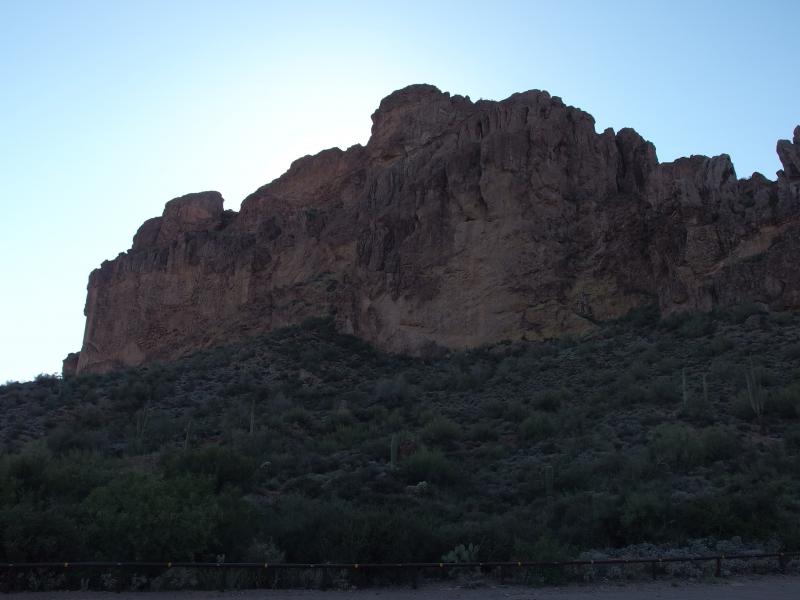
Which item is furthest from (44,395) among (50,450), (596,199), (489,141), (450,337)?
(596,199)

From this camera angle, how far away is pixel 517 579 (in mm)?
13094

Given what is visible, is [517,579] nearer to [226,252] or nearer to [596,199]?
[596,199]

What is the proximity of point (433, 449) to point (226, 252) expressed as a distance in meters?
34.4

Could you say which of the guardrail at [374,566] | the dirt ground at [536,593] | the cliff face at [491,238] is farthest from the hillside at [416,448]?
the cliff face at [491,238]

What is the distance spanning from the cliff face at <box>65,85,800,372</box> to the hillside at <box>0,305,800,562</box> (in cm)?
169

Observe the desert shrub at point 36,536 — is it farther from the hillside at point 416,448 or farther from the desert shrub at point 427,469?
the desert shrub at point 427,469

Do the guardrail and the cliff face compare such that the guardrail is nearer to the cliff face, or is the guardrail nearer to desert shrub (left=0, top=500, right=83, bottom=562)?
desert shrub (left=0, top=500, right=83, bottom=562)

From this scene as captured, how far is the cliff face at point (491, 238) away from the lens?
33188 millimetres

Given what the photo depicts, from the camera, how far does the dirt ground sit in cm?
1148

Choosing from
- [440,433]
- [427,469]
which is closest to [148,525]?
[427,469]

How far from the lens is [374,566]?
12711 mm

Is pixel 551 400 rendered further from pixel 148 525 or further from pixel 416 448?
pixel 148 525

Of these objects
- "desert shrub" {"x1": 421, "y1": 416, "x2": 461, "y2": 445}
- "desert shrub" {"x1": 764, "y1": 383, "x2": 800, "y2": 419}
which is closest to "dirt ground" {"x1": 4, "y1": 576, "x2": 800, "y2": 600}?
"desert shrub" {"x1": 764, "y1": 383, "x2": 800, "y2": 419}

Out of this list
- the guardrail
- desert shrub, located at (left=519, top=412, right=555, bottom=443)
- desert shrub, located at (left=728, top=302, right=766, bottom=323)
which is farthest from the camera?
desert shrub, located at (left=728, top=302, right=766, bottom=323)
